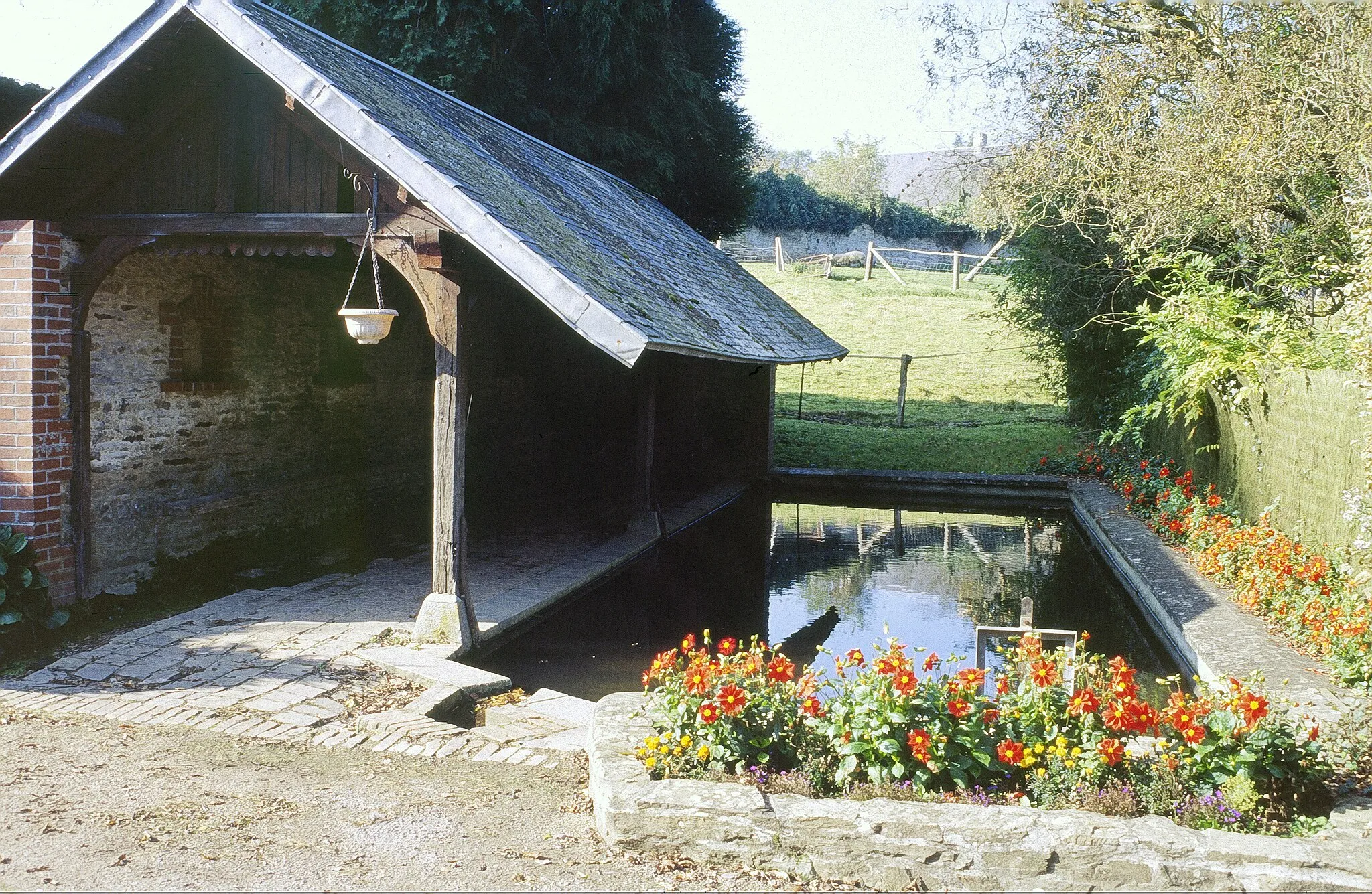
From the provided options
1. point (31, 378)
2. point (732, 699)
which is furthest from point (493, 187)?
point (732, 699)

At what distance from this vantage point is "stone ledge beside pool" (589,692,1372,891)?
3715mm

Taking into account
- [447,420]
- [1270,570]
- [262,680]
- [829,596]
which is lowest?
[829,596]

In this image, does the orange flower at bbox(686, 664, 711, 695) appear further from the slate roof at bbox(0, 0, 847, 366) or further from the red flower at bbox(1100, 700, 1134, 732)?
the slate roof at bbox(0, 0, 847, 366)

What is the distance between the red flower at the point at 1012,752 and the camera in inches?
164

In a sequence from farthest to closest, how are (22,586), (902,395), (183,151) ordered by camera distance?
(902,395) → (183,151) → (22,586)

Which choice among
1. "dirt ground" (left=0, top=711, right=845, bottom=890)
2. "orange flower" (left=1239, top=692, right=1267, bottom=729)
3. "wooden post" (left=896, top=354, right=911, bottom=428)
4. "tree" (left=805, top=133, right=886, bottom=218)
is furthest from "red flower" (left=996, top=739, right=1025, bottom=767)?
"tree" (left=805, top=133, right=886, bottom=218)

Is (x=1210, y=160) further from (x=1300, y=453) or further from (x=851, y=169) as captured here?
(x=851, y=169)

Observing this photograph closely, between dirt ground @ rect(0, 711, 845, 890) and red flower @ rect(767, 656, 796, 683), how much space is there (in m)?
0.88

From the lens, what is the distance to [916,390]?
76.9 feet

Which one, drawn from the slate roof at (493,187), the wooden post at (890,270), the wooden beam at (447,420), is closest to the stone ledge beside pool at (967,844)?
the slate roof at (493,187)

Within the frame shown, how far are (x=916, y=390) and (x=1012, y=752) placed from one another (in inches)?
779

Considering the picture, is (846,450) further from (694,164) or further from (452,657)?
(452,657)

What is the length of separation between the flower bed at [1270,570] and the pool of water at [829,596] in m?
0.82

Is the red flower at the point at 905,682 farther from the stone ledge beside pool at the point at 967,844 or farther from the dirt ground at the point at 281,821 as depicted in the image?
the dirt ground at the point at 281,821
